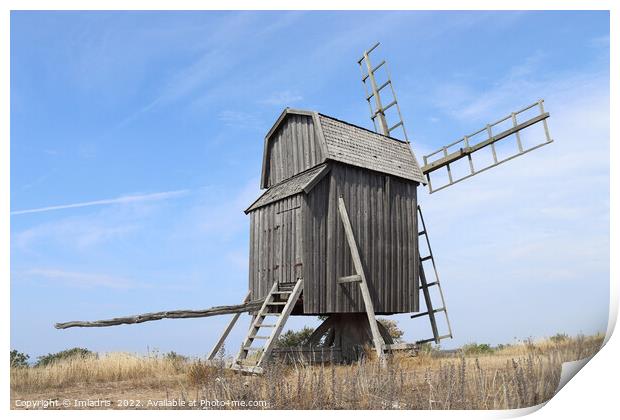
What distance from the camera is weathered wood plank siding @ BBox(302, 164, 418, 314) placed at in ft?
42.3

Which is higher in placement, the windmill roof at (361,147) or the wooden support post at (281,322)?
the windmill roof at (361,147)

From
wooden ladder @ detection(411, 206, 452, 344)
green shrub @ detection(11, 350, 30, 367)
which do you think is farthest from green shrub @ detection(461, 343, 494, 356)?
green shrub @ detection(11, 350, 30, 367)

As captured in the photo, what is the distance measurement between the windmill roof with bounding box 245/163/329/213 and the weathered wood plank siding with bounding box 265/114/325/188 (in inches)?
8.0

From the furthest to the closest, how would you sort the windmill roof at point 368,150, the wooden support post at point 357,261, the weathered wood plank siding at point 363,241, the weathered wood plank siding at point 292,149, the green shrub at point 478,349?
the green shrub at point 478,349, the weathered wood plank siding at point 292,149, the windmill roof at point 368,150, the weathered wood plank siding at point 363,241, the wooden support post at point 357,261

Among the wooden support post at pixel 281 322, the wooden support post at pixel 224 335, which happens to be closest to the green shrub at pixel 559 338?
the wooden support post at pixel 281 322

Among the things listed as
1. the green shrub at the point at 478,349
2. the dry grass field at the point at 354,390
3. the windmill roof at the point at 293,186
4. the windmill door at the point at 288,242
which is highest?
the windmill roof at the point at 293,186

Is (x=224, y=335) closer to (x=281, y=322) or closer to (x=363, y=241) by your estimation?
(x=281, y=322)

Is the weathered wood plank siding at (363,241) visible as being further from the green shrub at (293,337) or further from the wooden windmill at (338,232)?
the green shrub at (293,337)

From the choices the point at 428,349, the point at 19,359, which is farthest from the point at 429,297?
the point at 19,359

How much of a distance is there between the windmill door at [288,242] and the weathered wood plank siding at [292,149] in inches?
47.4

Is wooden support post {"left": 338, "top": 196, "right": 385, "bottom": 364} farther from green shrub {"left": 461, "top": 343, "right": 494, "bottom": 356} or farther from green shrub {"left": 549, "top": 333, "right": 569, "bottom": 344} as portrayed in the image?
green shrub {"left": 461, "top": 343, "right": 494, "bottom": 356}

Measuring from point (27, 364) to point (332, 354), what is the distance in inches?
247

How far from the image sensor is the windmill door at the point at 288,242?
42.5ft
